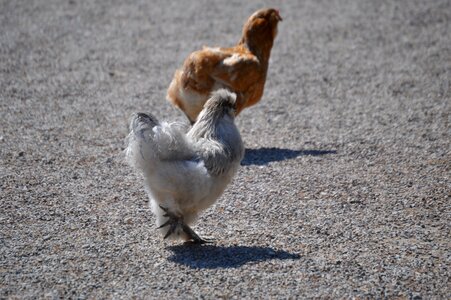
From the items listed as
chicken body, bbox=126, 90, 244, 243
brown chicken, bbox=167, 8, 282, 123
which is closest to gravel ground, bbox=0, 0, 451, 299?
chicken body, bbox=126, 90, 244, 243

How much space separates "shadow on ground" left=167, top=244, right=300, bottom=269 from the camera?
207 inches

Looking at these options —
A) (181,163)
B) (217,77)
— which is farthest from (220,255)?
(217,77)

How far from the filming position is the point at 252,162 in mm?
7660

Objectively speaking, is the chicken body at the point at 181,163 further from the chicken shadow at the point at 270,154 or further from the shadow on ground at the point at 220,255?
the chicken shadow at the point at 270,154

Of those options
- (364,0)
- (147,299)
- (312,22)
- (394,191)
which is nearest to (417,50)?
(312,22)

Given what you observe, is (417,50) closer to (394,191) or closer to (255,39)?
(255,39)

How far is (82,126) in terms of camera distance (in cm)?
862

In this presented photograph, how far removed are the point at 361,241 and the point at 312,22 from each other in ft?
28.5

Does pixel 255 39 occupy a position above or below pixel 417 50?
above

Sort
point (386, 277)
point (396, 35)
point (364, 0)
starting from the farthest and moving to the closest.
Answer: point (364, 0) → point (396, 35) → point (386, 277)

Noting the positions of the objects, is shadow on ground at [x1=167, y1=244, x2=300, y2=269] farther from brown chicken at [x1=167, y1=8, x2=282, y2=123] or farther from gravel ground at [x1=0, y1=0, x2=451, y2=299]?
brown chicken at [x1=167, y1=8, x2=282, y2=123]

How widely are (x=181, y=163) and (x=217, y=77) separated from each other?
8.77 ft

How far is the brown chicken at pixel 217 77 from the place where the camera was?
7.83m

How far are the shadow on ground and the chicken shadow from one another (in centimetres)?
216
